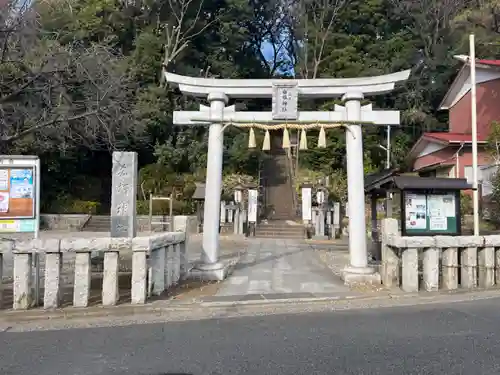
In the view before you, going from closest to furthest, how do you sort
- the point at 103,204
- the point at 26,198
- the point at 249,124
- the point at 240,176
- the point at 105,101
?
the point at 26,198 → the point at 249,124 → the point at 105,101 → the point at 240,176 → the point at 103,204

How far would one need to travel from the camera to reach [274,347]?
17.0 ft

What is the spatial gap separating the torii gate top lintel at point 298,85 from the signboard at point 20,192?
352 cm

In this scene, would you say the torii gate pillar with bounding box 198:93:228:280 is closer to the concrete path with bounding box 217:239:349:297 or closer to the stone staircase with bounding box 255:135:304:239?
the concrete path with bounding box 217:239:349:297

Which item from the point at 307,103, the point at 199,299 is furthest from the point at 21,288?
the point at 307,103

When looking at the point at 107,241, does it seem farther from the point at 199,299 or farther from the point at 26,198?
the point at 26,198

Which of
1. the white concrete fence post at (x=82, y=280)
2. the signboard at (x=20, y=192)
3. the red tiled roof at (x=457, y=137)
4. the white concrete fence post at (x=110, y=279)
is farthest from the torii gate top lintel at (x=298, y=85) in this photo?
the red tiled roof at (x=457, y=137)

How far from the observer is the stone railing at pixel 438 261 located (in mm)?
8570

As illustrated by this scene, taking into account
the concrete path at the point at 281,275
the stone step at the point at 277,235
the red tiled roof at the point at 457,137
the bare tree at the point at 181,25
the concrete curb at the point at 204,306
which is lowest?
the concrete curb at the point at 204,306

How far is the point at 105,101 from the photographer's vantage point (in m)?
12.9

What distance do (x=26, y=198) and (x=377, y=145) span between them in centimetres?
2466

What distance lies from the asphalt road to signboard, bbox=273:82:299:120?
4.53 metres

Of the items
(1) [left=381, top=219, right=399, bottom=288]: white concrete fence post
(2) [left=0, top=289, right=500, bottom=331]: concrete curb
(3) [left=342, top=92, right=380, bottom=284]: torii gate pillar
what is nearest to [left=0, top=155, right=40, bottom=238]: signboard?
(2) [left=0, top=289, right=500, bottom=331]: concrete curb

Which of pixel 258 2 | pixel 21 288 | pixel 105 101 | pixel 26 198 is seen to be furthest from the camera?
pixel 258 2

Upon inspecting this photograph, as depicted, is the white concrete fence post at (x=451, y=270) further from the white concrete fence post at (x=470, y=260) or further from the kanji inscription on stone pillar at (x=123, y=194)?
the kanji inscription on stone pillar at (x=123, y=194)
